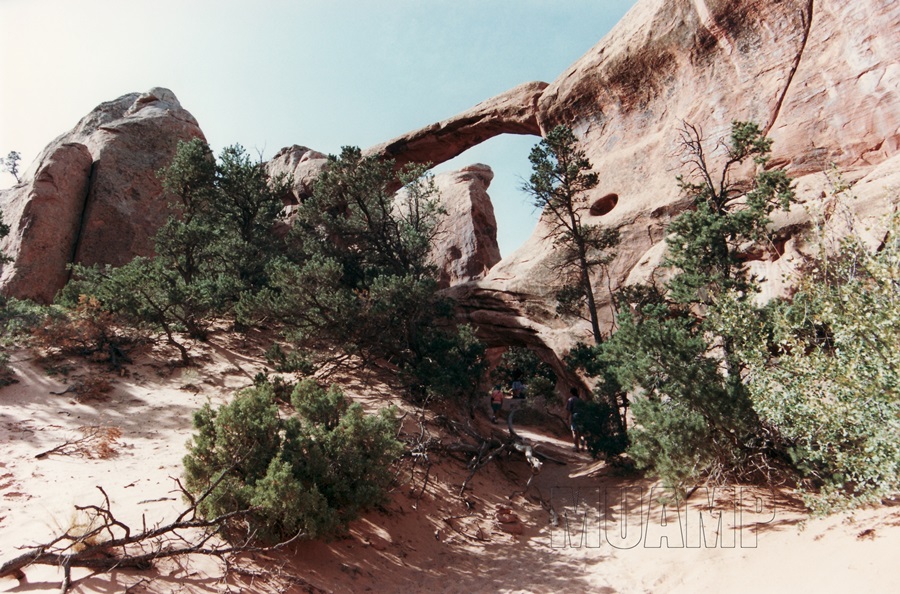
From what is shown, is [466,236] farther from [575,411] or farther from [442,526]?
[442,526]

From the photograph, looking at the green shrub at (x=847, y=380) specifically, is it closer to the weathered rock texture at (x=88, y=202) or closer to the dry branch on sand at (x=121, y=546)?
the dry branch on sand at (x=121, y=546)

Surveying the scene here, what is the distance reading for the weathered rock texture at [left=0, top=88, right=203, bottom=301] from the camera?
22594 millimetres

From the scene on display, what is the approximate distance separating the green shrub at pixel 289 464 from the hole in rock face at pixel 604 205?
12874 mm

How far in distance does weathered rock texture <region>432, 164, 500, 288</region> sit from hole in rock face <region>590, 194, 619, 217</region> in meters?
8.99

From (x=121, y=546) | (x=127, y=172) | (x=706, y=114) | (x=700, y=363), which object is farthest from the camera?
(x=127, y=172)

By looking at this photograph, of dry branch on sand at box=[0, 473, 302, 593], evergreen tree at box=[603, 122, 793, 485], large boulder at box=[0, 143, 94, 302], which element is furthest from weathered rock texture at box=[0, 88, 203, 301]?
evergreen tree at box=[603, 122, 793, 485]

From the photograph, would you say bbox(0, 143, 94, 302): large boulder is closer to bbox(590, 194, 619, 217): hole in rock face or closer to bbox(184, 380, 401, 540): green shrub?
bbox(184, 380, 401, 540): green shrub

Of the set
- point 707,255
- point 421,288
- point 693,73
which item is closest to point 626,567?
point 707,255

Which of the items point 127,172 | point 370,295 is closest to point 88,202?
point 127,172

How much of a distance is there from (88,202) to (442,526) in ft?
76.5

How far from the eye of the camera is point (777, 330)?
8305 mm

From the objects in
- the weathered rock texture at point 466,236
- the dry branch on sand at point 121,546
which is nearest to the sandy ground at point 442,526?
the dry branch on sand at point 121,546

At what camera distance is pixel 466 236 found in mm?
29078

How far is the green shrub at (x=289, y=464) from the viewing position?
7.31 meters
